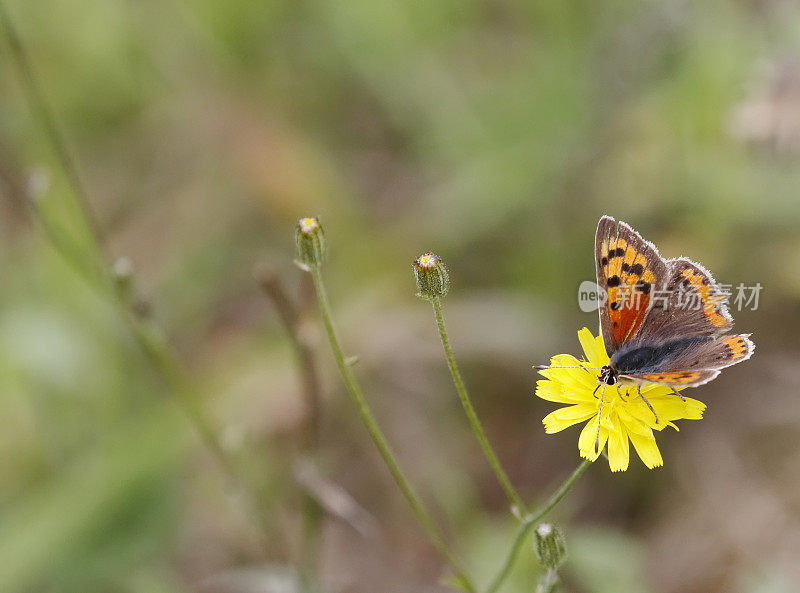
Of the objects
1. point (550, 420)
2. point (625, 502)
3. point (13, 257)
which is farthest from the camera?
point (13, 257)

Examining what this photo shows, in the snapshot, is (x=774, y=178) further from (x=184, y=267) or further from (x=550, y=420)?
(x=184, y=267)

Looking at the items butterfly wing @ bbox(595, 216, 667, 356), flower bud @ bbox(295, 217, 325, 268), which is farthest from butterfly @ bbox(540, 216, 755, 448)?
flower bud @ bbox(295, 217, 325, 268)

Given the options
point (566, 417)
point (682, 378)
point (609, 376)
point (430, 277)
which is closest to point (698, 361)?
point (682, 378)

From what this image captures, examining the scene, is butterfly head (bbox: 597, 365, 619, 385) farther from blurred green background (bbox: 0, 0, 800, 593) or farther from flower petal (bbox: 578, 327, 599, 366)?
blurred green background (bbox: 0, 0, 800, 593)

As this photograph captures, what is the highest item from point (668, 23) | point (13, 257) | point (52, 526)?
point (668, 23)

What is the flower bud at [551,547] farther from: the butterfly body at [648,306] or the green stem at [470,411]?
the butterfly body at [648,306]

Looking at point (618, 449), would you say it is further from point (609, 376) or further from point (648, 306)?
point (648, 306)

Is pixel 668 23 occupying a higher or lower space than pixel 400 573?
higher

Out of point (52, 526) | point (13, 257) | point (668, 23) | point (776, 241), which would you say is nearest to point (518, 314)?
point (776, 241)
